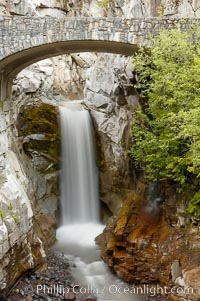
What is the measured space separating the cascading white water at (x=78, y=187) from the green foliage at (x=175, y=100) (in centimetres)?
487

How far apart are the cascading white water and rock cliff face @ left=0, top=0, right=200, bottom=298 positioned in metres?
0.44

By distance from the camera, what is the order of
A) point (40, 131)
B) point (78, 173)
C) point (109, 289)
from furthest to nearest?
point (78, 173)
point (40, 131)
point (109, 289)

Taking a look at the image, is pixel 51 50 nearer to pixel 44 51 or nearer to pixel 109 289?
pixel 44 51

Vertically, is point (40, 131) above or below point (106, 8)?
below

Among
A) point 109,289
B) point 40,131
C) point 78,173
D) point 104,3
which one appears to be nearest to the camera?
point 109,289

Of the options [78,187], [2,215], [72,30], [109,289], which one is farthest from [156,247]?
[72,30]

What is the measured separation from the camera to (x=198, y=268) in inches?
375

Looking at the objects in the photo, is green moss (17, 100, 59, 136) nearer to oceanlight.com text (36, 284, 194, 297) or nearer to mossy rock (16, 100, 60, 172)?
mossy rock (16, 100, 60, 172)

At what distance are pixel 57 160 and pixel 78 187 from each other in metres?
1.61

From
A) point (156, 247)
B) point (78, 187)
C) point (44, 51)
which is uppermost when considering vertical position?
point (44, 51)

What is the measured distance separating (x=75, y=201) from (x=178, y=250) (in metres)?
7.32

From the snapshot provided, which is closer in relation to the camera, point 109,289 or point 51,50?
point 109,289

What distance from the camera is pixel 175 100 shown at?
1000 centimetres

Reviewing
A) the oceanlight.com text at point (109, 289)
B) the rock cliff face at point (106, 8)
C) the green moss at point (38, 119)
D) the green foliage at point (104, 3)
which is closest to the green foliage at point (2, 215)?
the oceanlight.com text at point (109, 289)
